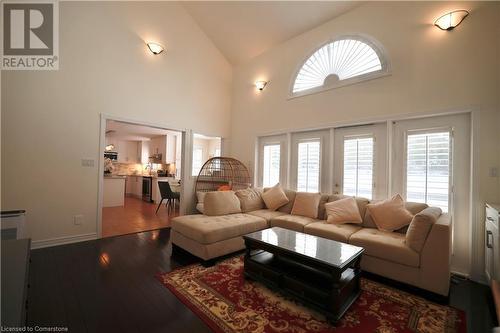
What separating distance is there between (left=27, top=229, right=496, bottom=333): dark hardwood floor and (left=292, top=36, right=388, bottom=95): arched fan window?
3.16m

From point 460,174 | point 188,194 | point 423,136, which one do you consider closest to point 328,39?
point 423,136

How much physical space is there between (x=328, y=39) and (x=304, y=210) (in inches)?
125

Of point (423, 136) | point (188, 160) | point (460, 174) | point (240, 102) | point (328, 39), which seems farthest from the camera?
point (240, 102)

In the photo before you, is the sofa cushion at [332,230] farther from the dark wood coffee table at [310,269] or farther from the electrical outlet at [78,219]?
the electrical outlet at [78,219]

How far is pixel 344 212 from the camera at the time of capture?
3.16 m

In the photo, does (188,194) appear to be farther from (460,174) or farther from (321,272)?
(460,174)

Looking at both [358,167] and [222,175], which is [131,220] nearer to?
[222,175]

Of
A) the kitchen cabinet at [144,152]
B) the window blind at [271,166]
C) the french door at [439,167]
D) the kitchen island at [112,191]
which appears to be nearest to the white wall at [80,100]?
the window blind at [271,166]

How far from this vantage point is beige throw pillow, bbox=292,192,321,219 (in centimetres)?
354

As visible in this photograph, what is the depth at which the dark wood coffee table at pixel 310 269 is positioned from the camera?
177 centimetres

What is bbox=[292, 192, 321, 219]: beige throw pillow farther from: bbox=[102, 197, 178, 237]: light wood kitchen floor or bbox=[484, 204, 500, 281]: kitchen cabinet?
bbox=[102, 197, 178, 237]: light wood kitchen floor

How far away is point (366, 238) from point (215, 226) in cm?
185

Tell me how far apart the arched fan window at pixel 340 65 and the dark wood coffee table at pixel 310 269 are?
2856mm

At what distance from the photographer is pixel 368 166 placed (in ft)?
11.5
